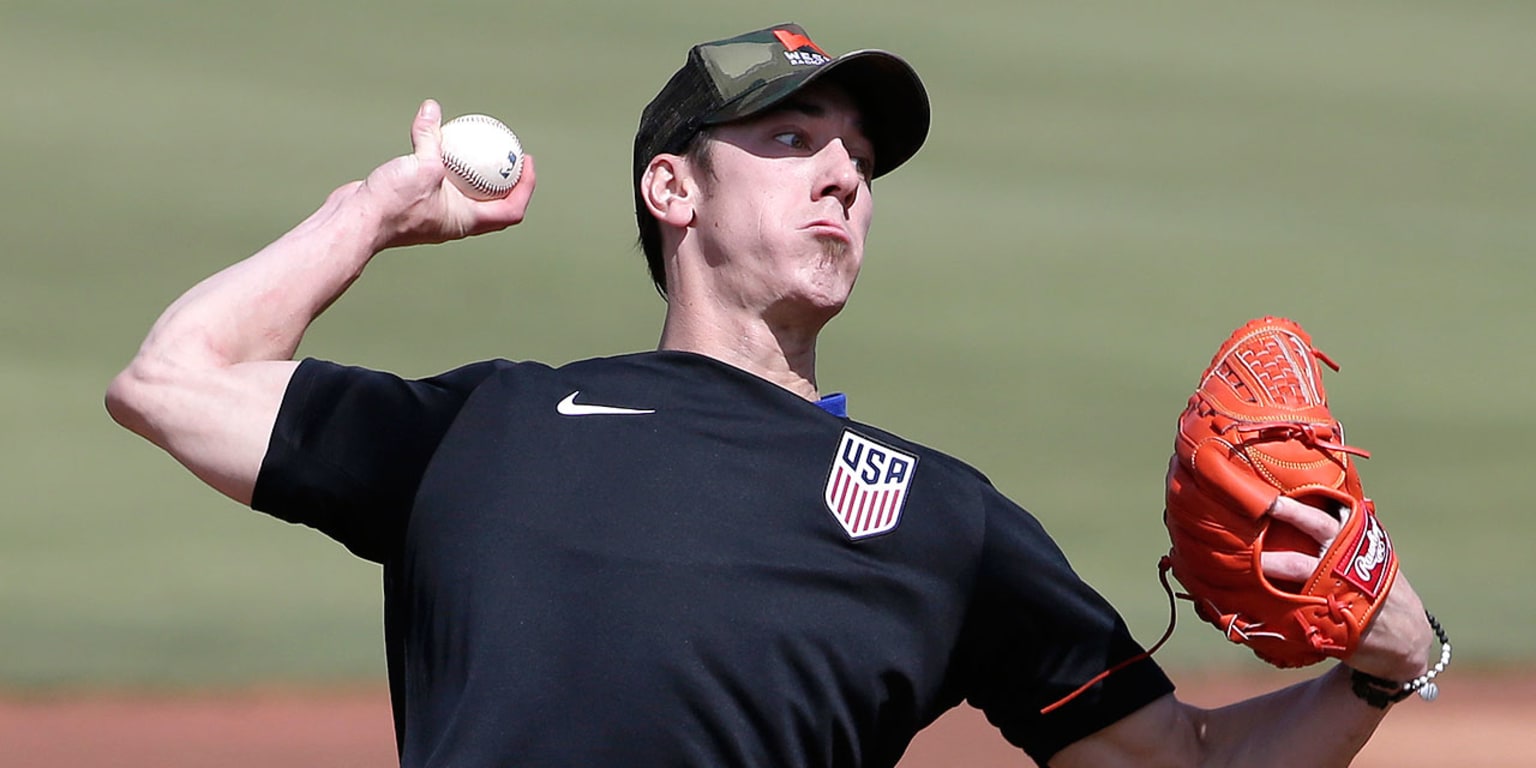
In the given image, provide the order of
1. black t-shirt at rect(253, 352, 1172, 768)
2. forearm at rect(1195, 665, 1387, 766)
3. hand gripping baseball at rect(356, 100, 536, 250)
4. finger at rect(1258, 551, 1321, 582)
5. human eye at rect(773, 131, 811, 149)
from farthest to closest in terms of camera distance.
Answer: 1. human eye at rect(773, 131, 811, 149)
2. hand gripping baseball at rect(356, 100, 536, 250)
3. forearm at rect(1195, 665, 1387, 766)
4. finger at rect(1258, 551, 1321, 582)
5. black t-shirt at rect(253, 352, 1172, 768)

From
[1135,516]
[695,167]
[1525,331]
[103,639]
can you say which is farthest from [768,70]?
[1525,331]

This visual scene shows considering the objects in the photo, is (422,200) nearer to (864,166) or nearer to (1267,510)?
(864,166)

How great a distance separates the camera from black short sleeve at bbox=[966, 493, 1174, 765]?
225 centimetres

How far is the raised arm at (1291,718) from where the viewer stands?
2146 mm

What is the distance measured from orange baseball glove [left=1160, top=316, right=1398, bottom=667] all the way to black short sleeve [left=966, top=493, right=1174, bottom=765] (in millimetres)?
137

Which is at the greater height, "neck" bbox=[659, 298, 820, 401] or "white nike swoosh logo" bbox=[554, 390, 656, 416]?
"neck" bbox=[659, 298, 820, 401]

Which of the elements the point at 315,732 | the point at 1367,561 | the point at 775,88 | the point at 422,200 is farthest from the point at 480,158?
the point at 315,732

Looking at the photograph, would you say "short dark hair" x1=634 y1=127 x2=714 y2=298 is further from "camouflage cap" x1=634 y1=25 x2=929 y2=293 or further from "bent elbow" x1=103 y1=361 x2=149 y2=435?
"bent elbow" x1=103 y1=361 x2=149 y2=435

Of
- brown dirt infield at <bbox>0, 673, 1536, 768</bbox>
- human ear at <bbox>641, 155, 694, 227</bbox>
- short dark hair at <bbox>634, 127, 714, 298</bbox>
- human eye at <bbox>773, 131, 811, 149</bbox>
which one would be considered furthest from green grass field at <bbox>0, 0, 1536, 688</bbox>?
human eye at <bbox>773, 131, 811, 149</bbox>

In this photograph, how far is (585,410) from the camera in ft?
7.30

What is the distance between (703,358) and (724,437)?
6.7 inches

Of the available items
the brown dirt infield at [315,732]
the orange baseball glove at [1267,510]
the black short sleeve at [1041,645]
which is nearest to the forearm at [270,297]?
the black short sleeve at [1041,645]

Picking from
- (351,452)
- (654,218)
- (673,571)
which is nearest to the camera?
(673,571)

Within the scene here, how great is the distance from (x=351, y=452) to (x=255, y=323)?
8.6 inches
